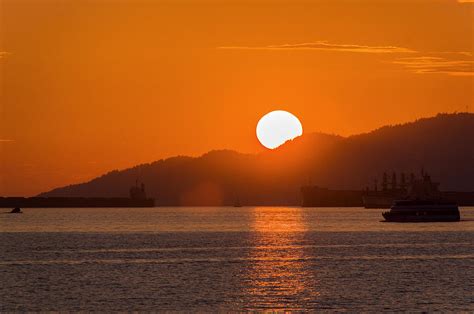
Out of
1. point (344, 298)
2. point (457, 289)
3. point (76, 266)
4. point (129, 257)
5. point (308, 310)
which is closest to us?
point (308, 310)

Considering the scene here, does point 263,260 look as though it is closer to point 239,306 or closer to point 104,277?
point 104,277

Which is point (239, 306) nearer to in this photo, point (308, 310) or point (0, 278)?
point (308, 310)

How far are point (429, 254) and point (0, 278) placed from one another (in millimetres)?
47553

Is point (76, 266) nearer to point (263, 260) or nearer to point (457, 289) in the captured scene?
point (263, 260)

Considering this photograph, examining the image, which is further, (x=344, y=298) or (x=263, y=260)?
(x=263, y=260)

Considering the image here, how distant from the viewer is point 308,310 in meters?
57.4

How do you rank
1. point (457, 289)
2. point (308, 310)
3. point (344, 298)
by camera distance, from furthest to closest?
point (457, 289), point (344, 298), point (308, 310)

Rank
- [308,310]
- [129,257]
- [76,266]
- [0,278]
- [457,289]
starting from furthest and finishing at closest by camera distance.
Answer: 1. [129,257]
2. [76,266]
3. [0,278]
4. [457,289]
5. [308,310]

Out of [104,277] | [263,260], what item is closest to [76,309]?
[104,277]

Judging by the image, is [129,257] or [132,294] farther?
[129,257]

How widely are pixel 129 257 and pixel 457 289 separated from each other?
44674 mm

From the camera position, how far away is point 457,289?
227 ft

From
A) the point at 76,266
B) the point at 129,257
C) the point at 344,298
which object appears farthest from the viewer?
the point at 129,257

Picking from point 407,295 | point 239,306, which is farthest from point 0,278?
point 407,295
